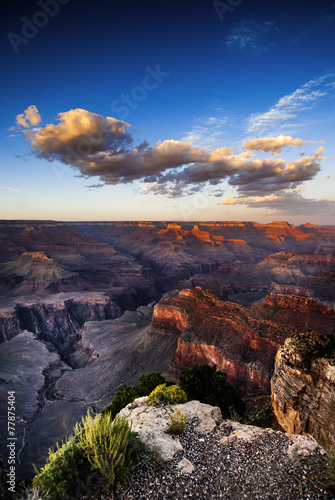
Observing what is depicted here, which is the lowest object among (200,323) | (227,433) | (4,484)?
(200,323)

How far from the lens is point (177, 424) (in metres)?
10.3

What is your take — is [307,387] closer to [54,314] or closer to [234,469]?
[234,469]

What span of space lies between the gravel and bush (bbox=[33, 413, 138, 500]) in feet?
1.52

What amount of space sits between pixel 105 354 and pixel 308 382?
46831 mm

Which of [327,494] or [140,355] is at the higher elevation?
[327,494]

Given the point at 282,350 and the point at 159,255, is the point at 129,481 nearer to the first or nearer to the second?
the point at 282,350

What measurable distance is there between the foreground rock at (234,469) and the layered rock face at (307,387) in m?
6.82

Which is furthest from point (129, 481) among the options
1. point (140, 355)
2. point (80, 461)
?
point (140, 355)

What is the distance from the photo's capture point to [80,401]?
4181cm

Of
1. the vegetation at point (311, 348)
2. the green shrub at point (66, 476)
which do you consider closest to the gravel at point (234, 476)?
the green shrub at point (66, 476)

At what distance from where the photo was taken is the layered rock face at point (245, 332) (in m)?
33.8

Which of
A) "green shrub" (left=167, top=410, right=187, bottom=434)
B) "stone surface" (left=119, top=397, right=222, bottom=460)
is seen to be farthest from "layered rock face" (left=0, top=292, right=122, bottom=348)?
"green shrub" (left=167, top=410, right=187, bottom=434)

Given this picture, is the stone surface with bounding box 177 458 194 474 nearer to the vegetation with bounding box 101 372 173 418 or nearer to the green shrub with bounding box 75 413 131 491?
the green shrub with bounding box 75 413 131 491

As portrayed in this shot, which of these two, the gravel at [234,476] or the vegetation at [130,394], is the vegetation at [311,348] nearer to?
the gravel at [234,476]
